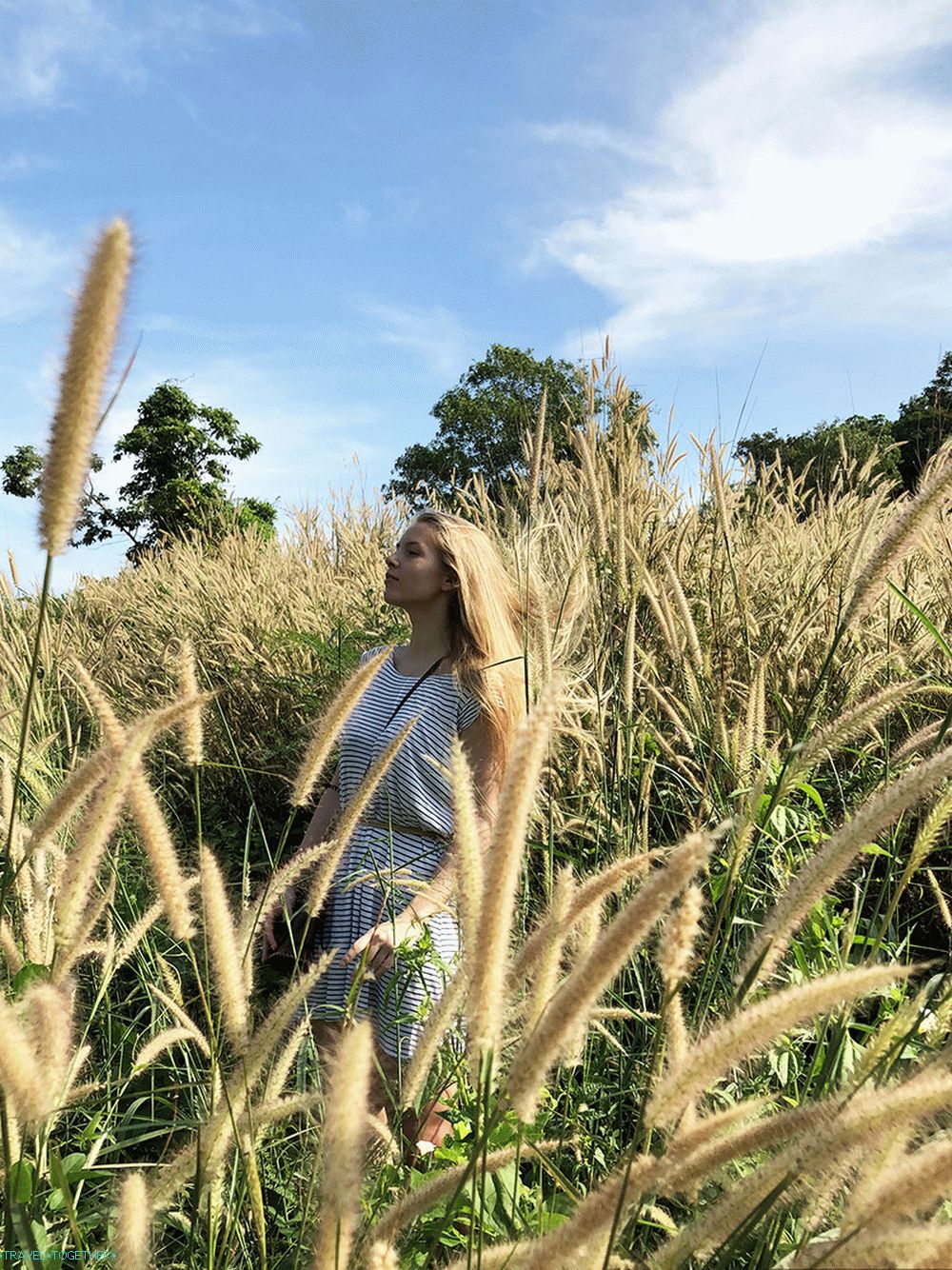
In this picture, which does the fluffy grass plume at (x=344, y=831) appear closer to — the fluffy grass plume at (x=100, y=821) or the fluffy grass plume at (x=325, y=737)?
the fluffy grass plume at (x=325, y=737)

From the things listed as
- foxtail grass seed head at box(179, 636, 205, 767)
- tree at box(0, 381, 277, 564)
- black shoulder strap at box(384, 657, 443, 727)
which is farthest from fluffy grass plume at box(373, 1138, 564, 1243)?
tree at box(0, 381, 277, 564)

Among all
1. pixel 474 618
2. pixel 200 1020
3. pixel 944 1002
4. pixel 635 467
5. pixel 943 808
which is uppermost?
pixel 635 467

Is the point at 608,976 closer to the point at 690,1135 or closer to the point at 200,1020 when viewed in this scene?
the point at 690,1135

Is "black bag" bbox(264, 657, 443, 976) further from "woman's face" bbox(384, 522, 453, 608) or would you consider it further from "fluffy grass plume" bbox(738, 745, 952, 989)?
"fluffy grass plume" bbox(738, 745, 952, 989)

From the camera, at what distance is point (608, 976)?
750 mm

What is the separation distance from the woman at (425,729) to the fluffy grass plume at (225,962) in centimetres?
162

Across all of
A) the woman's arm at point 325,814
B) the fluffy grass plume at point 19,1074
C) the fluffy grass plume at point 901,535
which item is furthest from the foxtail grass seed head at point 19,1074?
the woman's arm at point 325,814

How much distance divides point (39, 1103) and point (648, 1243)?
110 centimetres

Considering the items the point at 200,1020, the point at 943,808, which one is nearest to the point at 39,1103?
the point at 943,808

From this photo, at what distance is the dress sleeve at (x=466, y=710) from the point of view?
11.1ft

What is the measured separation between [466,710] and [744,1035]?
264 centimetres

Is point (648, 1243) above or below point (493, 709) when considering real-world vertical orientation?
below

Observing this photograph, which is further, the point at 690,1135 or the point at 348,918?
the point at 348,918

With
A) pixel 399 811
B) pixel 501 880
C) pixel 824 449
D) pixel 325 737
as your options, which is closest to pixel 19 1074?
pixel 501 880
